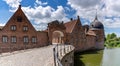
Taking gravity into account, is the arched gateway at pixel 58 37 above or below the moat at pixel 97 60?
above

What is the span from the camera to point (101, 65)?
78.1 ft

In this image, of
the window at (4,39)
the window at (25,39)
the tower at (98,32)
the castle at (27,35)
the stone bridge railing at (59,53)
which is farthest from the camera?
the tower at (98,32)

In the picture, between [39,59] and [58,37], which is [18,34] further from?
[39,59]

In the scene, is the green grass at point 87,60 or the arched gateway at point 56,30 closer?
the green grass at point 87,60

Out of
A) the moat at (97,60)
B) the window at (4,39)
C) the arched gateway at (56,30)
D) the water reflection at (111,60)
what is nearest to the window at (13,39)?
the window at (4,39)

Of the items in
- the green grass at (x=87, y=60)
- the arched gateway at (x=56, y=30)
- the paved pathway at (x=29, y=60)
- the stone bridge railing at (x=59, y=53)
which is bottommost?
the green grass at (x=87, y=60)

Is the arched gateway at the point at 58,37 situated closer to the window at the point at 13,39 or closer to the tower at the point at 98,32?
the window at the point at 13,39

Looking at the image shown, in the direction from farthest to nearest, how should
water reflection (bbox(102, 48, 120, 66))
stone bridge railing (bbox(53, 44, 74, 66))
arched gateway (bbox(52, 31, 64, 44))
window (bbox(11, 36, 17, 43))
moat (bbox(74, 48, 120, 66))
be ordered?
arched gateway (bbox(52, 31, 64, 44)) → window (bbox(11, 36, 17, 43)) → water reflection (bbox(102, 48, 120, 66)) → moat (bbox(74, 48, 120, 66)) → stone bridge railing (bbox(53, 44, 74, 66))

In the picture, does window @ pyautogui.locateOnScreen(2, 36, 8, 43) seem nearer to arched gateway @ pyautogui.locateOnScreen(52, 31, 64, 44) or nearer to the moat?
arched gateway @ pyautogui.locateOnScreen(52, 31, 64, 44)

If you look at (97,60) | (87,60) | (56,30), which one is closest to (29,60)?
(87,60)

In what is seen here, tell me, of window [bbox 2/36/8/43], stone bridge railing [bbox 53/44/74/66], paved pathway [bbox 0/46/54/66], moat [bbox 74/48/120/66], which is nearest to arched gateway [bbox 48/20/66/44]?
moat [bbox 74/48/120/66]

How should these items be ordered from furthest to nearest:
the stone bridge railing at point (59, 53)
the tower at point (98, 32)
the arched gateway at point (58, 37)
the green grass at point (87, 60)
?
1. the tower at point (98, 32)
2. the arched gateway at point (58, 37)
3. the green grass at point (87, 60)
4. the stone bridge railing at point (59, 53)

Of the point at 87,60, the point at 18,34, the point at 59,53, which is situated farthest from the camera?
the point at 18,34

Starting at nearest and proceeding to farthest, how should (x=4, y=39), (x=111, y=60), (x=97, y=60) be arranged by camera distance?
1. (x=97, y=60)
2. (x=111, y=60)
3. (x=4, y=39)
